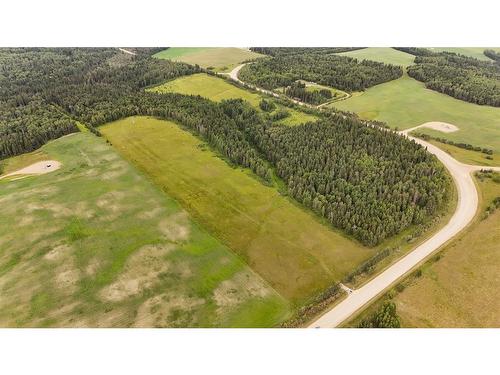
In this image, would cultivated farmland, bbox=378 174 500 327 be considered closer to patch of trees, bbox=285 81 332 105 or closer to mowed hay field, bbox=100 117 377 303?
mowed hay field, bbox=100 117 377 303

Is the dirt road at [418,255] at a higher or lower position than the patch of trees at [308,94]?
lower

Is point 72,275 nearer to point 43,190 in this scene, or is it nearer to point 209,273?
point 209,273

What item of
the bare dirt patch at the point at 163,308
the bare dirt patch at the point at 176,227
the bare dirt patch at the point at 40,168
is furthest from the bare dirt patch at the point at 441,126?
the bare dirt patch at the point at 40,168

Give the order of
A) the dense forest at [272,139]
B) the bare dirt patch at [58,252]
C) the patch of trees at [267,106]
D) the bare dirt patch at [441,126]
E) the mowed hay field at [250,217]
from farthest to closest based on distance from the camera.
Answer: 1. the patch of trees at [267,106]
2. the bare dirt patch at [441,126]
3. the dense forest at [272,139]
4. the bare dirt patch at [58,252]
5. the mowed hay field at [250,217]

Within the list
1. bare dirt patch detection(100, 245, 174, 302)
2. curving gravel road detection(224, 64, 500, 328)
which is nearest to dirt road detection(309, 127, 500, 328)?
curving gravel road detection(224, 64, 500, 328)

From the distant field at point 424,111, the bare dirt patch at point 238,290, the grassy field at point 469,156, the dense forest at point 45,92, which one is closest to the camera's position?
the bare dirt patch at point 238,290

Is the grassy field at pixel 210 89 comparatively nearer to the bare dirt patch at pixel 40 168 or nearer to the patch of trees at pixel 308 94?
the patch of trees at pixel 308 94

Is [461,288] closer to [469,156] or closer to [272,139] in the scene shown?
[469,156]
